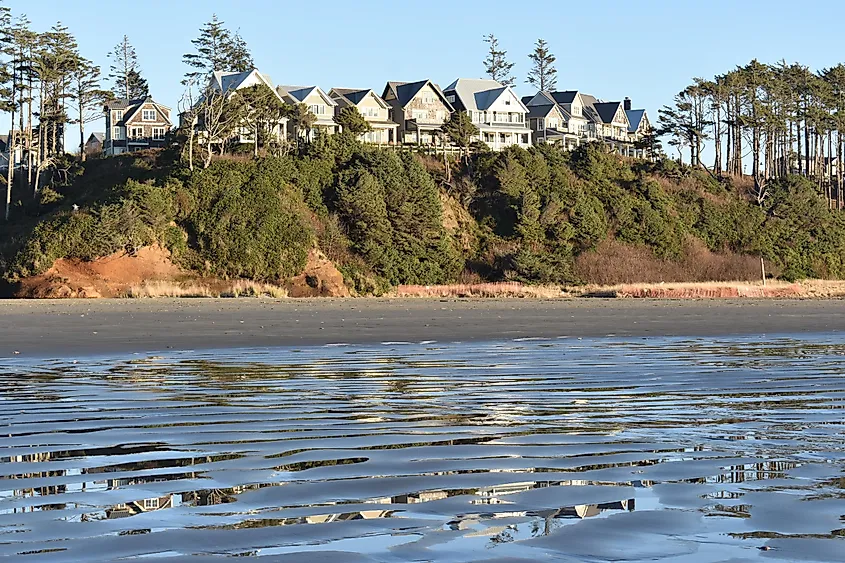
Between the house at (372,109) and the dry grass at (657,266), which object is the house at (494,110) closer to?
the house at (372,109)

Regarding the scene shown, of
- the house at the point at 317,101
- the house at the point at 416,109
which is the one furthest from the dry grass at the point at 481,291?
the house at the point at 416,109

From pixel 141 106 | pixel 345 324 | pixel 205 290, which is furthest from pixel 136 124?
pixel 345 324

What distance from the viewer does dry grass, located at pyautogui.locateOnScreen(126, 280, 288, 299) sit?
48.9 metres

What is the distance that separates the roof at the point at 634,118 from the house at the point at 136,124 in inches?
2032

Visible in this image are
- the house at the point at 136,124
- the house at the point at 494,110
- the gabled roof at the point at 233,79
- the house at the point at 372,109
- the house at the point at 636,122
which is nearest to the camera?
the gabled roof at the point at 233,79

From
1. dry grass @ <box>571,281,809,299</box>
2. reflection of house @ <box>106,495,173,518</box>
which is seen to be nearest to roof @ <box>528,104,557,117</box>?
dry grass @ <box>571,281,809,299</box>

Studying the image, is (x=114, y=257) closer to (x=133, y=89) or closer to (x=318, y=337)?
(x=318, y=337)

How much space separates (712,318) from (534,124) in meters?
75.5

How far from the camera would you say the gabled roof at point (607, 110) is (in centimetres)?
10838

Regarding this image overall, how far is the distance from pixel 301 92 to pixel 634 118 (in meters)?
44.6

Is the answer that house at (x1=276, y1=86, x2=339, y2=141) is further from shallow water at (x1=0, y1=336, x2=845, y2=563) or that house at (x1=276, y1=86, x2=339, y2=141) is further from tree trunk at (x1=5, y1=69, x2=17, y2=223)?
shallow water at (x1=0, y1=336, x2=845, y2=563)

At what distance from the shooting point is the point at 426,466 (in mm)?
6344

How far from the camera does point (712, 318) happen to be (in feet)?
91.6

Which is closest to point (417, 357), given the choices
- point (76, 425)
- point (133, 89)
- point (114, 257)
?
point (76, 425)
